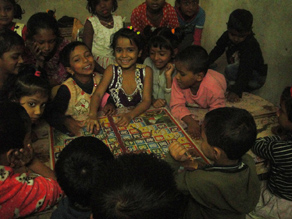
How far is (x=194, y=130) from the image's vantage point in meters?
1.53

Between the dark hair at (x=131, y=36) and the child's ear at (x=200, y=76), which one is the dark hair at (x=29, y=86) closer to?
the dark hair at (x=131, y=36)

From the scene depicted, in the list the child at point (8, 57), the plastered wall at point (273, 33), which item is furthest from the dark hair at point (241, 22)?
the child at point (8, 57)

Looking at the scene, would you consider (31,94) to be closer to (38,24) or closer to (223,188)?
(38,24)

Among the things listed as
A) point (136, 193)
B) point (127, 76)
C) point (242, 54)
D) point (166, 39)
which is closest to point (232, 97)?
point (242, 54)

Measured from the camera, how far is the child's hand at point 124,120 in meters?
1.44

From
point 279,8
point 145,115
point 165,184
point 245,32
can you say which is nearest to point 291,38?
point 279,8

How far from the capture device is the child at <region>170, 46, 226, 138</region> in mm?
1714

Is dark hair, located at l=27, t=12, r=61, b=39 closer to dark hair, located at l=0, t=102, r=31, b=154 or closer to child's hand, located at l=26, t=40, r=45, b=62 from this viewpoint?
child's hand, located at l=26, t=40, r=45, b=62

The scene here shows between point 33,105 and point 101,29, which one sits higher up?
point 101,29

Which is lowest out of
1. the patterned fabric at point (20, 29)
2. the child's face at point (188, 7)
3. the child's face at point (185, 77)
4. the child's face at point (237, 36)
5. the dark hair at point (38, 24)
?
the child's face at point (185, 77)

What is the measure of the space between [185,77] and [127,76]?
46cm

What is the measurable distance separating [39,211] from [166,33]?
1638mm

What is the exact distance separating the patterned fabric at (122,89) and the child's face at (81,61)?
0.66 feet

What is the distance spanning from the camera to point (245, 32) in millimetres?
2176
